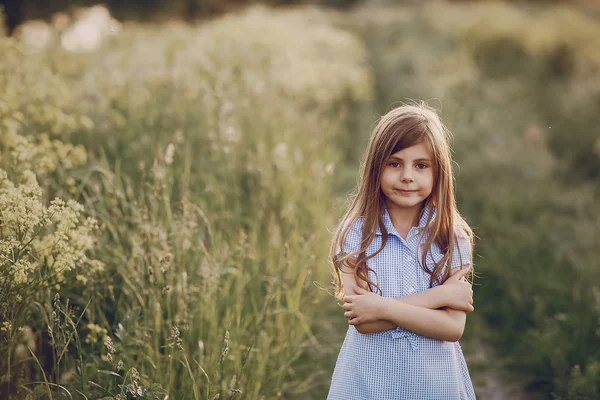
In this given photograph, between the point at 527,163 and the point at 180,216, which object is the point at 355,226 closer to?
the point at 180,216

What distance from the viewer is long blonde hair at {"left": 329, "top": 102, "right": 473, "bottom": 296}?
7.10 ft

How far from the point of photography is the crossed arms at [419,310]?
2.03 meters

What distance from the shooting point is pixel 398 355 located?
210cm

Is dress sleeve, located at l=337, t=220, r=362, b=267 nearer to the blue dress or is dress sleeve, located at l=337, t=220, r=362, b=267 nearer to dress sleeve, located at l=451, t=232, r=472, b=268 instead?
the blue dress

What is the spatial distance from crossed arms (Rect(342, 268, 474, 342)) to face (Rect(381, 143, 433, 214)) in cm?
35

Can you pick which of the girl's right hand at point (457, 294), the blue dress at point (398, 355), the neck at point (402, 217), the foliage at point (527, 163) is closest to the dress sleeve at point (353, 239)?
the blue dress at point (398, 355)

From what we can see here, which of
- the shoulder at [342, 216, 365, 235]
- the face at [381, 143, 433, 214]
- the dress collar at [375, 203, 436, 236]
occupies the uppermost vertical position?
the face at [381, 143, 433, 214]

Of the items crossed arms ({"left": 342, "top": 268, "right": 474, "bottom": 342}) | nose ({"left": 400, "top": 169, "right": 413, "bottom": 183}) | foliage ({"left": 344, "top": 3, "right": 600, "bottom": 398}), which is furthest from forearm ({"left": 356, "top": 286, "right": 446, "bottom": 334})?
foliage ({"left": 344, "top": 3, "right": 600, "bottom": 398})

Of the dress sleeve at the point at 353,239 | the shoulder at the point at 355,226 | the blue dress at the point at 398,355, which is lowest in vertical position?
the blue dress at the point at 398,355

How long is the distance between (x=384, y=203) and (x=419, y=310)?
18.3 inches

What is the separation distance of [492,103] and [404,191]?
652 centimetres

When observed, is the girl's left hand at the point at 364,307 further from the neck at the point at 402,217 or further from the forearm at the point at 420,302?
the neck at the point at 402,217

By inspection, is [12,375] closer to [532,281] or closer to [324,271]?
[324,271]

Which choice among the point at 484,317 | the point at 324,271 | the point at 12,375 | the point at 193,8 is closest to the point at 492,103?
the point at 484,317
